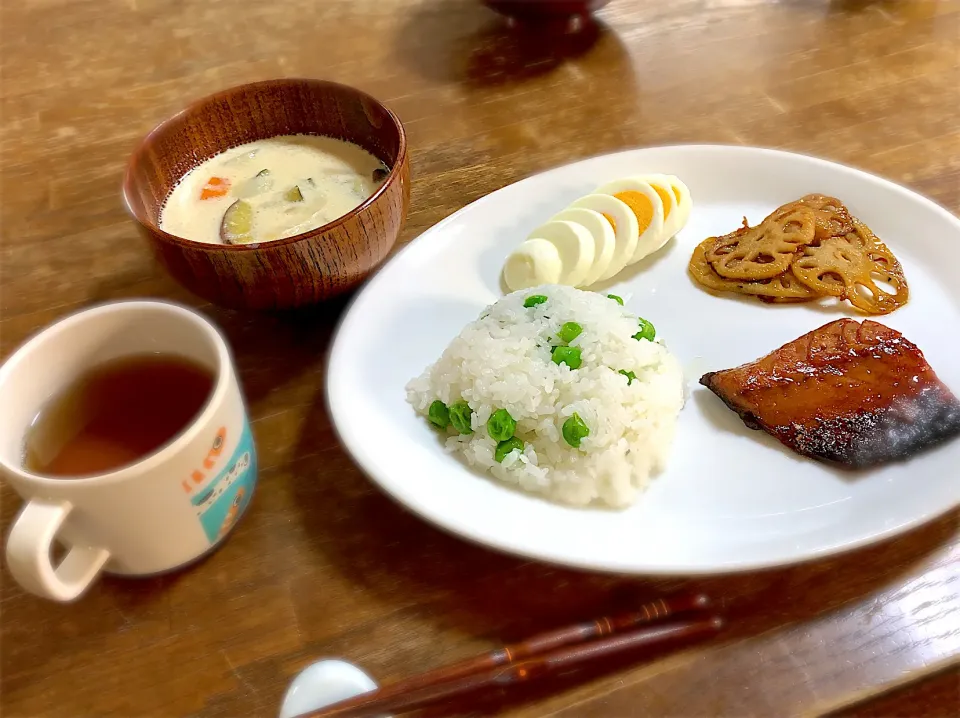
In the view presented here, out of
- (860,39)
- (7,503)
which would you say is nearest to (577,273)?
(7,503)

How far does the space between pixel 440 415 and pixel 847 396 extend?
0.70 m

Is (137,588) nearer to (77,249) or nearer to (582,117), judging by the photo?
(77,249)

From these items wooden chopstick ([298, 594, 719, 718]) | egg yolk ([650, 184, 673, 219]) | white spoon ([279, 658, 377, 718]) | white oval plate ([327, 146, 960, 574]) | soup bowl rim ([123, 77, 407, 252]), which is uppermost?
soup bowl rim ([123, 77, 407, 252])

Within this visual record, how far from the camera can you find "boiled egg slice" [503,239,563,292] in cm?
153

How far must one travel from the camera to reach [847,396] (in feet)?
4.22

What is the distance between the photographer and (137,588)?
3.72 ft

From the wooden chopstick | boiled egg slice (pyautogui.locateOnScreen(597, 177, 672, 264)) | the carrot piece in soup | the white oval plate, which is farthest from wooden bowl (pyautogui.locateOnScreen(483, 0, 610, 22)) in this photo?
the wooden chopstick

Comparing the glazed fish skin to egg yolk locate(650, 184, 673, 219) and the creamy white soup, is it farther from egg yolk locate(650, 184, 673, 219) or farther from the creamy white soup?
the creamy white soup

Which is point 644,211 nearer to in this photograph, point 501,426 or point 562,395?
point 562,395

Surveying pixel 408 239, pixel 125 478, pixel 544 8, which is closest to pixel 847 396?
pixel 408 239

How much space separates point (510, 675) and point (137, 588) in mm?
584

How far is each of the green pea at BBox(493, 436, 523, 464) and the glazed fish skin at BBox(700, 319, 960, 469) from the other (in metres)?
0.38

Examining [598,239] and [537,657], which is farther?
[598,239]

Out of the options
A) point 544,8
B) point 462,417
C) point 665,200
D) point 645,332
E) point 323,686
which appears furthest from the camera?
point 544,8
